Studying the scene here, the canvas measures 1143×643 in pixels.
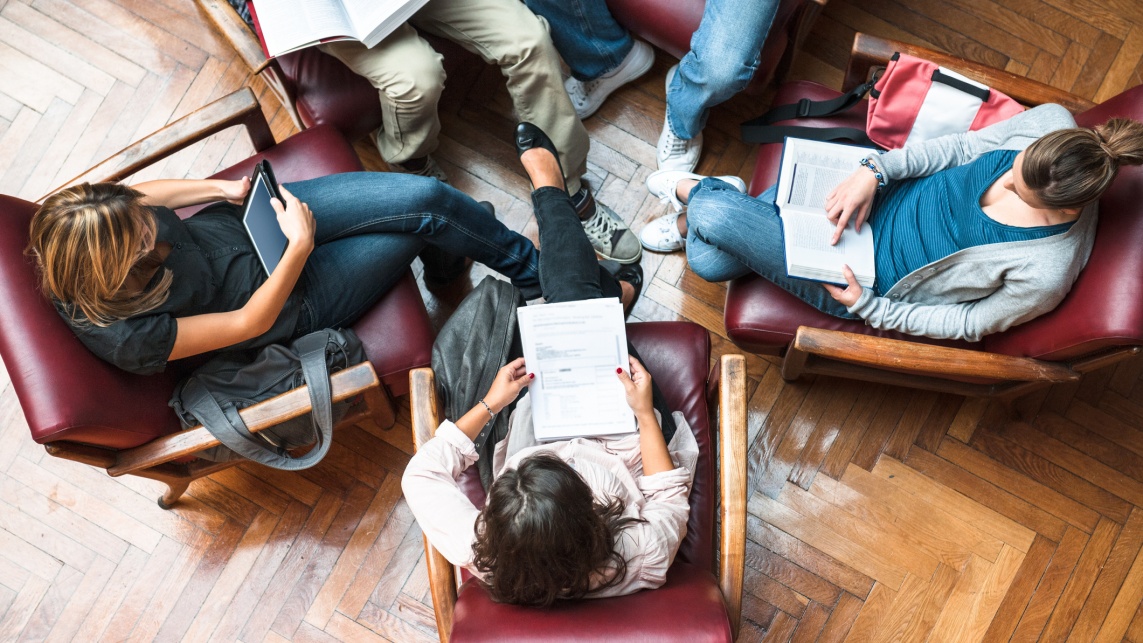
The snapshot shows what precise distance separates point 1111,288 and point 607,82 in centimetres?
147

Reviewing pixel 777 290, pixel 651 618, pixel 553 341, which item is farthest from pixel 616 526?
pixel 777 290

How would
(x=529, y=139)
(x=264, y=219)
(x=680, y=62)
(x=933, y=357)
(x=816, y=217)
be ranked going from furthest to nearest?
1. (x=680, y=62)
2. (x=529, y=139)
3. (x=816, y=217)
4. (x=264, y=219)
5. (x=933, y=357)

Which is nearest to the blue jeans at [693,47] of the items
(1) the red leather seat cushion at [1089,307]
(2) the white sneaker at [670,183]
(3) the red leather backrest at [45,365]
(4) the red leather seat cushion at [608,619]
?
(2) the white sneaker at [670,183]

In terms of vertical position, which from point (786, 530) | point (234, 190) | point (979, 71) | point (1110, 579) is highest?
point (979, 71)

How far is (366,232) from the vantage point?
1933 mm

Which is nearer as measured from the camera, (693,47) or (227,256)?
(227,256)

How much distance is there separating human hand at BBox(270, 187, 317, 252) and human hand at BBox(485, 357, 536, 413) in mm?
527

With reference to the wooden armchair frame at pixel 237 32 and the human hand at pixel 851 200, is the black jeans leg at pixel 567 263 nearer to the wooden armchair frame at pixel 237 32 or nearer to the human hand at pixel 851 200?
the human hand at pixel 851 200

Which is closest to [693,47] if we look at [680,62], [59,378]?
[680,62]

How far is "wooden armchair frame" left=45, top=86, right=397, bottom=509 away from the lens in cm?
163

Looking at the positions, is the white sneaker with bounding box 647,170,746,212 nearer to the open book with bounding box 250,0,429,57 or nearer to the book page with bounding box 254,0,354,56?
the open book with bounding box 250,0,429,57

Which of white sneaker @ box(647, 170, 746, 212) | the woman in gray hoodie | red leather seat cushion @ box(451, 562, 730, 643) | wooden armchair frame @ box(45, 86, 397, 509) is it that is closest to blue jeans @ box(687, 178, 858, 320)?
the woman in gray hoodie

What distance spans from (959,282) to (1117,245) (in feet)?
0.97

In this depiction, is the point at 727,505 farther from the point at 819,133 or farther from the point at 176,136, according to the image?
the point at 176,136
